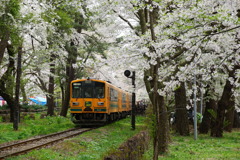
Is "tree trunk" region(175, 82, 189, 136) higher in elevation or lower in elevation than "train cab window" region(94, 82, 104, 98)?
lower

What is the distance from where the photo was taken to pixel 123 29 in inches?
615

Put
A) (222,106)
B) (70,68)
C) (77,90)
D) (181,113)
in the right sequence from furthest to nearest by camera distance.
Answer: (70,68) → (77,90) → (181,113) → (222,106)

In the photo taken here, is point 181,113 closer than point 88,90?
Yes

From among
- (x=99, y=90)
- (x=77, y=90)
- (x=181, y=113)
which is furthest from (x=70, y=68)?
(x=181, y=113)

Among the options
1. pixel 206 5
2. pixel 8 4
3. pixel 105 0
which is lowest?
pixel 206 5

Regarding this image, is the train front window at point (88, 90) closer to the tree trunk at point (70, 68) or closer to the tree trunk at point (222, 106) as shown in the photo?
the tree trunk at point (70, 68)

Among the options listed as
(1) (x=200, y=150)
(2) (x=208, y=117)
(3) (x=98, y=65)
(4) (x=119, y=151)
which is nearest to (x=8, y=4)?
(3) (x=98, y=65)

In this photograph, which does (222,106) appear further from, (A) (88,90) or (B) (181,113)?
(A) (88,90)

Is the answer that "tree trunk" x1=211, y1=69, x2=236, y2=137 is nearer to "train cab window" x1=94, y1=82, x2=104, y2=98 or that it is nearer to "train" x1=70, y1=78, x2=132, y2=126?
"train" x1=70, y1=78, x2=132, y2=126

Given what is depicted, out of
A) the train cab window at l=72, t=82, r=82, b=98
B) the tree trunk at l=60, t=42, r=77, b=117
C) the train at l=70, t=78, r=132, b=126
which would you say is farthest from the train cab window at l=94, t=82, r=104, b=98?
the tree trunk at l=60, t=42, r=77, b=117

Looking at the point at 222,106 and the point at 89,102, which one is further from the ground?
the point at 89,102

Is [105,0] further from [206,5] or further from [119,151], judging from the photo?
[119,151]

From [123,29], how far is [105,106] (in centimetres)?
404

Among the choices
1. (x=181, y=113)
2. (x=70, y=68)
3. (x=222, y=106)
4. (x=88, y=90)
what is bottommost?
(x=181, y=113)
